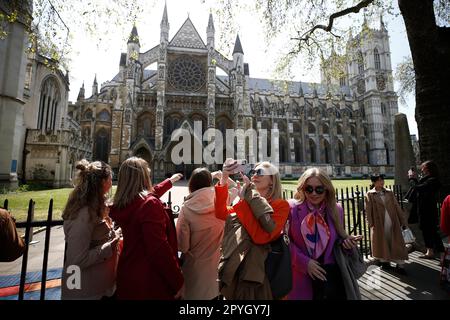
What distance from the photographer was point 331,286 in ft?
6.66

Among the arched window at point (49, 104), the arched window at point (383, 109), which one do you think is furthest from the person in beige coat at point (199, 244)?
the arched window at point (383, 109)

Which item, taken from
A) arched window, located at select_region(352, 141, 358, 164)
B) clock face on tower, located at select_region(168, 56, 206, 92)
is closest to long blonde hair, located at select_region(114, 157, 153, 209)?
clock face on tower, located at select_region(168, 56, 206, 92)

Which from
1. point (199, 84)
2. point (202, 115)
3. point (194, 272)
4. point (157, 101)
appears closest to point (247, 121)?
point (202, 115)

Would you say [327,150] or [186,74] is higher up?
[186,74]

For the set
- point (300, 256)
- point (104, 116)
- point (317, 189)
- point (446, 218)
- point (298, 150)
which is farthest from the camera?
point (298, 150)

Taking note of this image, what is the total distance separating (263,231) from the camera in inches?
74.7

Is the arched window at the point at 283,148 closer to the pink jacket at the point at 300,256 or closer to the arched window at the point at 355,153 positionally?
the arched window at the point at 355,153

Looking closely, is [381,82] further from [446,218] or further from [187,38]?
[446,218]

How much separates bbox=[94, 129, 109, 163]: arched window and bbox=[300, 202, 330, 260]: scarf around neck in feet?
113

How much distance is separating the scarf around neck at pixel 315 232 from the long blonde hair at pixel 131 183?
1.49 metres

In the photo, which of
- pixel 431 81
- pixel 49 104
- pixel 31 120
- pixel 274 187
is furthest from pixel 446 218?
pixel 49 104

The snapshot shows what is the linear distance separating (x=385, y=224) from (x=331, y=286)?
2773 millimetres
